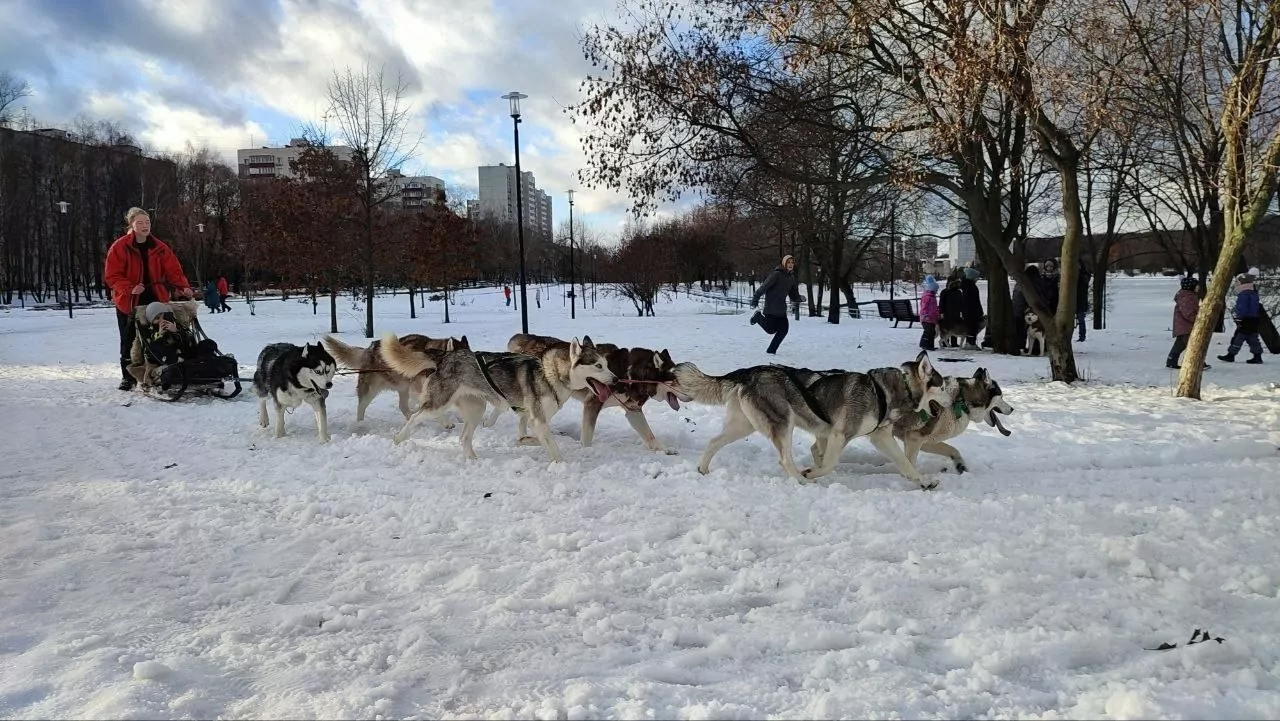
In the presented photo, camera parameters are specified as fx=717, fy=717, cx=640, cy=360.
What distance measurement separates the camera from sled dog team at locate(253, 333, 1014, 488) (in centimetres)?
595

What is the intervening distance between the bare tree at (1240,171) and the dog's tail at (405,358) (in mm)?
9259

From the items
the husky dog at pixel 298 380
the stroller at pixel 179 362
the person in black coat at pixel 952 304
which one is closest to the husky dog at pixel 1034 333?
the person in black coat at pixel 952 304

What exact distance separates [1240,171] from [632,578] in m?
9.91

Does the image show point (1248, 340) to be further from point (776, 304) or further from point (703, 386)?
point (703, 386)

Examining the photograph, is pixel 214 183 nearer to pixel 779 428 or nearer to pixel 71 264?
pixel 71 264

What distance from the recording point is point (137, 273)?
32.3 ft

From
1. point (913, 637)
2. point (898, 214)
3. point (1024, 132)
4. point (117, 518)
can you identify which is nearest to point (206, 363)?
point (117, 518)

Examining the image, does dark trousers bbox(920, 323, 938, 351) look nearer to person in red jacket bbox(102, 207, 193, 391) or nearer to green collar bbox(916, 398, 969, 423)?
green collar bbox(916, 398, 969, 423)

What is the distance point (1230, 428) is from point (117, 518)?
10065mm

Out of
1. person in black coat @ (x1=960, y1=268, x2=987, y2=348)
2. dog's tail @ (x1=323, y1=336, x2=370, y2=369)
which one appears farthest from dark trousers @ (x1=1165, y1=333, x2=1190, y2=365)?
dog's tail @ (x1=323, y1=336, x2=370, y2=369)

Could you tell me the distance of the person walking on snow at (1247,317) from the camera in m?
12.6

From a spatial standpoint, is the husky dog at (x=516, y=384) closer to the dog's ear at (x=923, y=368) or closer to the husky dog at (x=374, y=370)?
the husky dog at (x=374, y=370)

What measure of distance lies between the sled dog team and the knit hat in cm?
261

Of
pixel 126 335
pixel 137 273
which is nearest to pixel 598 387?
pixel 137 273
